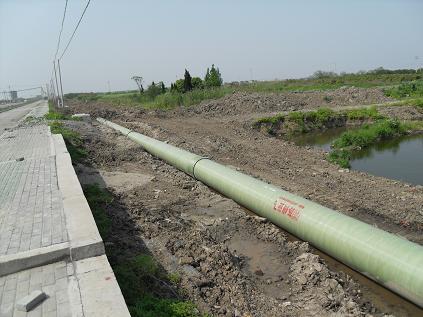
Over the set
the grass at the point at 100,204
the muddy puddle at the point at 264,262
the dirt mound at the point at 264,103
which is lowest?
the muddy puddle at the point at 264,262

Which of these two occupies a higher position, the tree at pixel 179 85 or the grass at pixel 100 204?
the tree at pixel 179 85

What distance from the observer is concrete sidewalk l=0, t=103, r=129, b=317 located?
11.7ft

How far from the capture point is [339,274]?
5.52 m

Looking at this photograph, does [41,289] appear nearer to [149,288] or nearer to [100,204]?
[149,288]

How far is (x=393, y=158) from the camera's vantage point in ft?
46.5

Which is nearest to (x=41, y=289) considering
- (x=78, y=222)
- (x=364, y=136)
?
(x=78, y=222)

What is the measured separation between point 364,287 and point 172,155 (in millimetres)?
7208

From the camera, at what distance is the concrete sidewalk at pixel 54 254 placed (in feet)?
11.7

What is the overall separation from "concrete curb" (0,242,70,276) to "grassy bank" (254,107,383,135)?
17.1m

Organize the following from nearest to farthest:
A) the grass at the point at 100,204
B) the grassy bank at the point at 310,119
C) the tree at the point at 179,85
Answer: the grass at the point at 100,204, the grassy bank at the point at 310,119, the tree at the point at 179,85

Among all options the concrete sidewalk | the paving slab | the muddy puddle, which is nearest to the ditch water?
the muddy puddle

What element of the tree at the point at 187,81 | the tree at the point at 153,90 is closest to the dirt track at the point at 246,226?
the tree at the point at 187,81

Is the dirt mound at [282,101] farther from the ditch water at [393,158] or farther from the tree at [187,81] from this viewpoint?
the tree at [187,81]

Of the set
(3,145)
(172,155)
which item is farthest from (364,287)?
(3,145)
